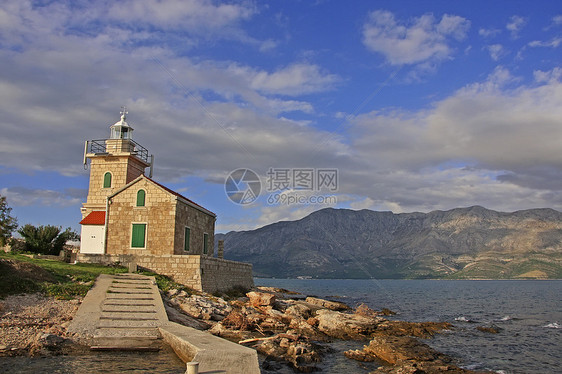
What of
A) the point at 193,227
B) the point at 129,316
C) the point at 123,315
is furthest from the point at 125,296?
the point at 193,227

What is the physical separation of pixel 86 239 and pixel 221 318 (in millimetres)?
15388

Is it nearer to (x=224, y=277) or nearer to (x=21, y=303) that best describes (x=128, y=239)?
(x=224, y=277)

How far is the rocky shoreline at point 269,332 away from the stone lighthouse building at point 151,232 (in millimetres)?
3185

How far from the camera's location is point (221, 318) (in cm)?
2084

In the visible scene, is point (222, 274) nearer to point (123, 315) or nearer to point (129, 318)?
point (123, 315)

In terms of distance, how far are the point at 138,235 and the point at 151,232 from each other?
1.00 meters

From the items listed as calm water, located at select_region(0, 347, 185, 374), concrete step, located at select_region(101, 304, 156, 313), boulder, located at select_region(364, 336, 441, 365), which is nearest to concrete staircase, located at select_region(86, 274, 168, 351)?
concrete step, located at select_region(101, 304, 156, 313)

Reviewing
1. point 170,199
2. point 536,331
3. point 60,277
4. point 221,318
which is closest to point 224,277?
point 170,199

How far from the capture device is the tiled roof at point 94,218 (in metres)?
30.8

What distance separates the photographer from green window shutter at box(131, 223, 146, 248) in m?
28.6

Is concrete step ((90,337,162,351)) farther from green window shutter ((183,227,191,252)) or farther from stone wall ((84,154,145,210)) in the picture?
stone wall ((84,154,145,210))

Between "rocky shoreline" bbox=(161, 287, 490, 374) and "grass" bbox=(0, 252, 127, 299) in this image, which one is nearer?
"rocky shoreline" bbox=(161, 287, 490, 374)

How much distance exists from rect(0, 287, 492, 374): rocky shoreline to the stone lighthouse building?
319 cm

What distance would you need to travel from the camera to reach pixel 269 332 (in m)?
18.9
